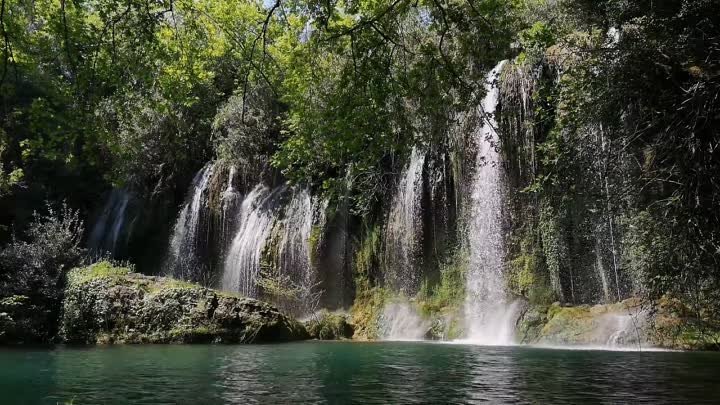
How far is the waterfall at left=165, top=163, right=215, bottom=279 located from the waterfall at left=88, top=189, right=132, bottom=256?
8.87 ft

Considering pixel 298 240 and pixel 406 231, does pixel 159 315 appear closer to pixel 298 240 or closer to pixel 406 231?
pixel 298 240

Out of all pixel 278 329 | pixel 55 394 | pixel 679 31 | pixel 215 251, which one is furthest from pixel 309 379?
pixel 215 251

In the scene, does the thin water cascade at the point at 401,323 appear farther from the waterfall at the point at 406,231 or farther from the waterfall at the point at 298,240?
the waterfall at the point at 298,240

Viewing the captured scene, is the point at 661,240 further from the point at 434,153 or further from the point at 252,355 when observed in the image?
the point at 434,153

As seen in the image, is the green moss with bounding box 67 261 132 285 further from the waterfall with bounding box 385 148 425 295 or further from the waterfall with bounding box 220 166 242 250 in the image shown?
the waterfall with bounding box 385 148 425 295

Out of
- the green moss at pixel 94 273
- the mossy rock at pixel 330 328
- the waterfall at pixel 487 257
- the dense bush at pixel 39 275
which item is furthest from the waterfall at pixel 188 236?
the waterfall at pixel 487 257

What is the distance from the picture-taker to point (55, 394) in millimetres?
7133

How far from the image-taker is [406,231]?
62.5ft

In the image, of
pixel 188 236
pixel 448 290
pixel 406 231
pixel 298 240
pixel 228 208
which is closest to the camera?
pixel 448 290

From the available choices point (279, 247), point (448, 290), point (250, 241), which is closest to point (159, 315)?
point (279, 247)

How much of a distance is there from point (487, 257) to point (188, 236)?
11924mm

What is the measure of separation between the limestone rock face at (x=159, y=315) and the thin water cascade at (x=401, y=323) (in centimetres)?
296

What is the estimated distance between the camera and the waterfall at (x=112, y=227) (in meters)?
25.3

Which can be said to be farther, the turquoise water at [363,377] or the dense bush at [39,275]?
the dense bush at [39,275]
